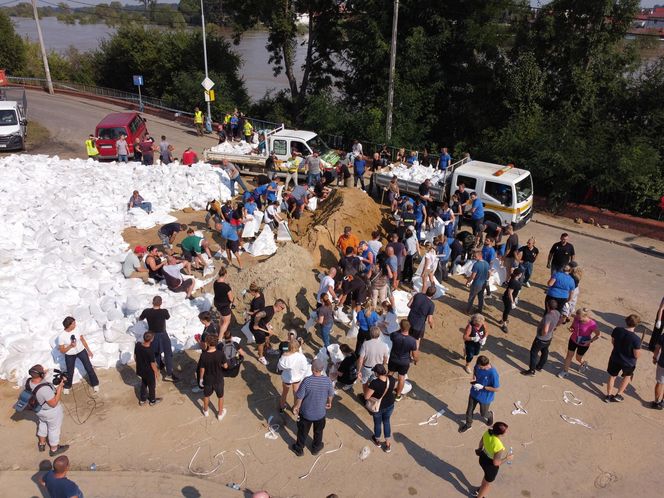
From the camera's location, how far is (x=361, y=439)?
797 centimetres

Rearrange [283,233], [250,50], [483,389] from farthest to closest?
[250,50] < [283,233] < [483,389]

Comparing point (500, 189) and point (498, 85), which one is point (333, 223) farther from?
point (498, 85)

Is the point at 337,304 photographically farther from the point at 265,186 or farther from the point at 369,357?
the point at 265,186

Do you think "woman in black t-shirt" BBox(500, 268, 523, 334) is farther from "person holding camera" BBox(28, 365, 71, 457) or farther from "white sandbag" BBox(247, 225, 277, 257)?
"person holding camera" BBox(28, 365, 71, 457)

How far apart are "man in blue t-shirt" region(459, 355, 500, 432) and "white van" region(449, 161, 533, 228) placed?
708 cm

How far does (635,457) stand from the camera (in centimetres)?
773

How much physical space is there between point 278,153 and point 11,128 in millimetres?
12048

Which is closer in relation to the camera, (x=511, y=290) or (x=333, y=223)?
(x=511, y=290)

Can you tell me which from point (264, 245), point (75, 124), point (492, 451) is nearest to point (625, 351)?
point (492, 451)

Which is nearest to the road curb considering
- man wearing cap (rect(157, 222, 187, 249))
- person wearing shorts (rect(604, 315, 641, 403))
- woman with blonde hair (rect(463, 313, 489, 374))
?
person wearing shorts (rect(604, 315, 641, 403))

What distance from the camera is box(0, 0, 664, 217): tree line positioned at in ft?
57.3

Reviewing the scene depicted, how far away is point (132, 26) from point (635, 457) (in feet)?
140

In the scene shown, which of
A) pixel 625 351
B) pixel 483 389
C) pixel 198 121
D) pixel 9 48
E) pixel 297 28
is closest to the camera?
pixel 483 389

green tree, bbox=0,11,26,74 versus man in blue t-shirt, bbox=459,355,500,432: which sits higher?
green tree, bbox=0,11,26,74
